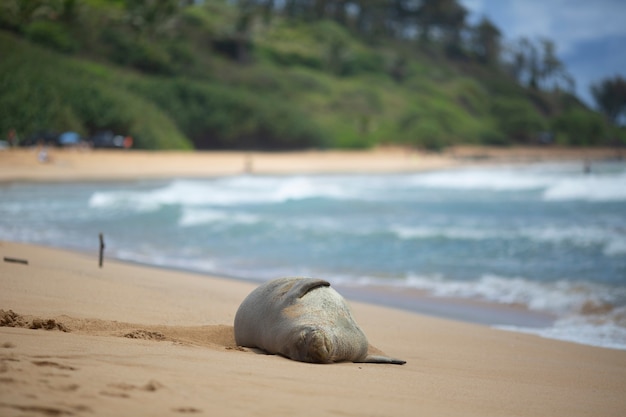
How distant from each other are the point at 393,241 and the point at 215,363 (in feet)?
39.4

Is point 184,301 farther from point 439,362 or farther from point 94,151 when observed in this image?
point 94,151

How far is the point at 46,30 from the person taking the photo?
200 ft

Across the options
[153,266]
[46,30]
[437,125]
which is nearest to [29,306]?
[153,266]

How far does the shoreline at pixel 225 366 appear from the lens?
4207 millimetres

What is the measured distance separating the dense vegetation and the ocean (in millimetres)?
20520

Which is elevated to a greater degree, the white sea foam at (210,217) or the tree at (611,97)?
the tree at (611,97)

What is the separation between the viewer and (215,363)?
527 centimetres

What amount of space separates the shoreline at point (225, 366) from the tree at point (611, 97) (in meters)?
134

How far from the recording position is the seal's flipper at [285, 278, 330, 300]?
6.22 metres

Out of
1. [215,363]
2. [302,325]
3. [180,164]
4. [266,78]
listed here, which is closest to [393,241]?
[302,325]

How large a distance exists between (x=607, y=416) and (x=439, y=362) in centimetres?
164

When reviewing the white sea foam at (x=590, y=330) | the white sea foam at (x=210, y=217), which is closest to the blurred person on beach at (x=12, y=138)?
the white sea foam at (x=210, y=217)

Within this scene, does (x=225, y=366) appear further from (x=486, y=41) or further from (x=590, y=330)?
(x=486, y=41)

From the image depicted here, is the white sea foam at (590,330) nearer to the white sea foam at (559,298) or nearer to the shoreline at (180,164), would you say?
the white sea foam at (559,298)
